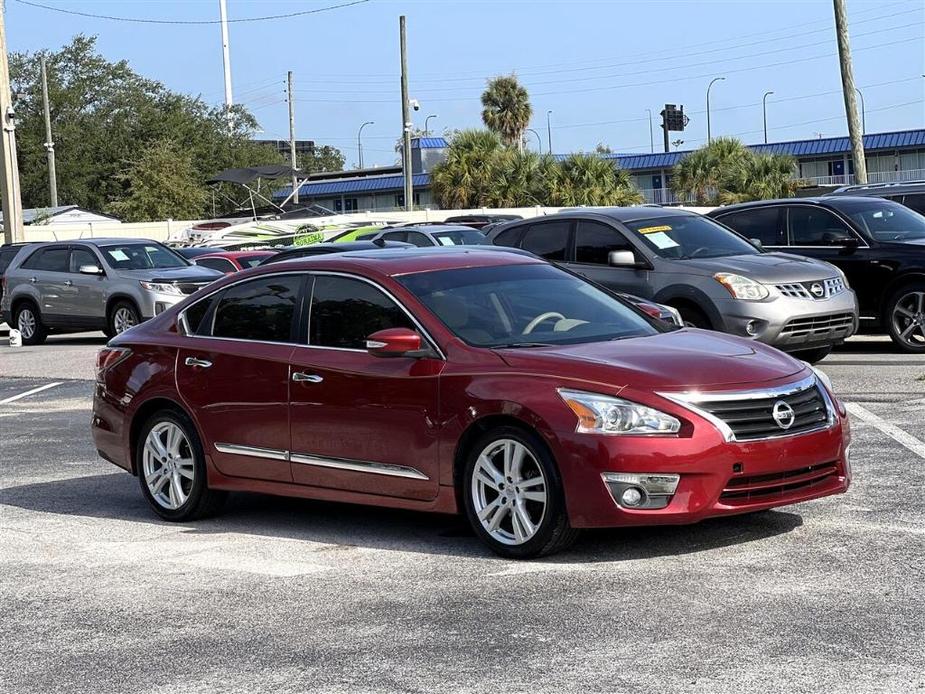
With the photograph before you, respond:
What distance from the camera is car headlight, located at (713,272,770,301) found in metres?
14.2

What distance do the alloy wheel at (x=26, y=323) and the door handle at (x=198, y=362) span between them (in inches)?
674

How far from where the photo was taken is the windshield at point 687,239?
15.0 metres

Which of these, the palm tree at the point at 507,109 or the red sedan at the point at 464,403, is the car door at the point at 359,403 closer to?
the red sedan at the point at 464,403

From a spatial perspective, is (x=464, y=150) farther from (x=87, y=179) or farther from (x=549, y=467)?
(x=549, y=467)

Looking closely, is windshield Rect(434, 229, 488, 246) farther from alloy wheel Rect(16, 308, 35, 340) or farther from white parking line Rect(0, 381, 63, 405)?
alloy wheel Rect(16, 308, 35, 340)

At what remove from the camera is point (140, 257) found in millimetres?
23641

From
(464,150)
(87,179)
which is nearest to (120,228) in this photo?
(464,150)

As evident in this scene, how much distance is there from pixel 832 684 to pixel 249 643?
2.21 meters

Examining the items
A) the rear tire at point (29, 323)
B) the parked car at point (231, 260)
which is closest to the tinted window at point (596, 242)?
the parked car at point (231, 260)

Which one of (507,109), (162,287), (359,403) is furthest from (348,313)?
(507,109)

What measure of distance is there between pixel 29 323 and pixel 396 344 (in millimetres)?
18822

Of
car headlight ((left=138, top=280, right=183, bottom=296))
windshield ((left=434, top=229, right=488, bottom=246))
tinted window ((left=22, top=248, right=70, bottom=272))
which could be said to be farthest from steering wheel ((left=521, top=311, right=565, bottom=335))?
tinted window ((left=22, top=248, right=70, bottom=272))

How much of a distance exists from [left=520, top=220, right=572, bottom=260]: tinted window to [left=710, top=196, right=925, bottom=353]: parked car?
2.68 meters

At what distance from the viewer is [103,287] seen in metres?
23.2
